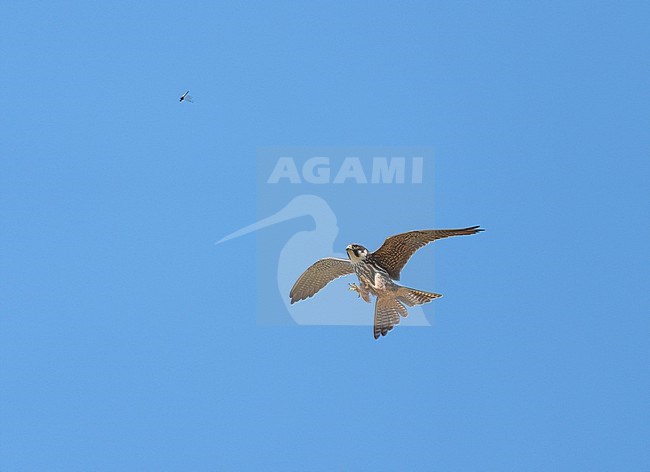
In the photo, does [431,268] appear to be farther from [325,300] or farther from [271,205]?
[271,205]

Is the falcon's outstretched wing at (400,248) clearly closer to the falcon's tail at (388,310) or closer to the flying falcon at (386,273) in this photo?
the flying falcon at (386,273)

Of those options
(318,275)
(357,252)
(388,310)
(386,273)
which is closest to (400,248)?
(386,273)

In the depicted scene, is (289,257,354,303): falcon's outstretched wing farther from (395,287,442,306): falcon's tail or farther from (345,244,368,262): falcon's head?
(395,287,442,306): falcon's tail

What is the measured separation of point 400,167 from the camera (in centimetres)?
1378

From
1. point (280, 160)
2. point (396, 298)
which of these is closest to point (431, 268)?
point (396, 298)

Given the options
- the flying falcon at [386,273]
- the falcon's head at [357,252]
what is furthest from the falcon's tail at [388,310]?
the falcon's head at [357,252]

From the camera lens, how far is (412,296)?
40.4 ft

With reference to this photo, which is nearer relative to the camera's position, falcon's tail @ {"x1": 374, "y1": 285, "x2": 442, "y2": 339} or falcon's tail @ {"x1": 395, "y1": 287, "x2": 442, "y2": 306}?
falcon's tail @ {"x1": 395, "y1": 287, "x2": 442, "y2": 306}

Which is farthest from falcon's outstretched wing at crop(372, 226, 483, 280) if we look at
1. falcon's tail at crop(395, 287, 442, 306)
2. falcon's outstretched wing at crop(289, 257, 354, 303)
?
falcon's outstretched wing at crop(289, 257, 354, 303)

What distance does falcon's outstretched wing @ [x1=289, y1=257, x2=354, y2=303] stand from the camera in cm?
1285

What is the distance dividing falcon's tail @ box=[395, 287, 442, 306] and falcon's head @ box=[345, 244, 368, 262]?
2.02 feet

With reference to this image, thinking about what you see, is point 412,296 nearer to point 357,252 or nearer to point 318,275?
point 357,252

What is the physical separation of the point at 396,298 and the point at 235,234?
3209 mm

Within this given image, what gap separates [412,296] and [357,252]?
88 cm
